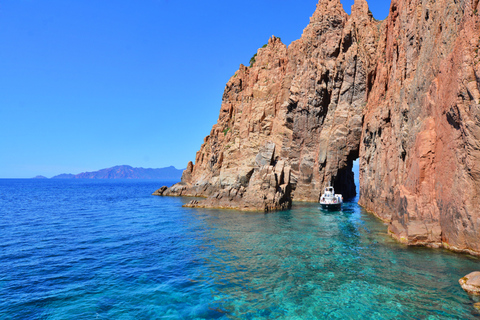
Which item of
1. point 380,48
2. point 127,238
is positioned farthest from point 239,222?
point 380,48

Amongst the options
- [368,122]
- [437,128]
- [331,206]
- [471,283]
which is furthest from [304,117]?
[471,283]

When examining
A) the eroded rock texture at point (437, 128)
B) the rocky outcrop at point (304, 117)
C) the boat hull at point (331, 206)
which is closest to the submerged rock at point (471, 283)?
the eroded rock texture at point (437, 128)

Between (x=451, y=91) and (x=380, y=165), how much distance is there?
2018 cm

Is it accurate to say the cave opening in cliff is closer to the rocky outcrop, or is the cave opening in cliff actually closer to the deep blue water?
the rocky outcrop

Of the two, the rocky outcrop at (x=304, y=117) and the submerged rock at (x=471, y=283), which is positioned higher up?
the rocky outcrop at (x=304, y=117)

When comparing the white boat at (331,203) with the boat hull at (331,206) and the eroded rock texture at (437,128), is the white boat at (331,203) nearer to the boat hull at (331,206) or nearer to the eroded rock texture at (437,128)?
the boat hull at (331,206)

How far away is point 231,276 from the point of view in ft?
58.4

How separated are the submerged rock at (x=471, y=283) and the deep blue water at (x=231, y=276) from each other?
42 centimetres

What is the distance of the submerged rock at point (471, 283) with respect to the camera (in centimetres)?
1416

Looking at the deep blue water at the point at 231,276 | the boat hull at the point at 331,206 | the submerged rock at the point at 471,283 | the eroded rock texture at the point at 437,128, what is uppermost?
the eroded rock texture at the point at 437,128

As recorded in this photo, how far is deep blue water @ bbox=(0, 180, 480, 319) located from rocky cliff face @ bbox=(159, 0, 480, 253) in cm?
482

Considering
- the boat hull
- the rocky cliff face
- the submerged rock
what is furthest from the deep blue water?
the boat hull

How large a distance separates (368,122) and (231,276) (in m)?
39.0

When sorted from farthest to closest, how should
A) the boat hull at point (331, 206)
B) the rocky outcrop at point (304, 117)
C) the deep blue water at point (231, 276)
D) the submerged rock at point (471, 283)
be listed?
the rocky outcrop at point (304, 117) → the boat hull at point (331, 206) → the submerged rock at point (471, 283) → the deep blue water at point (231, 276)
